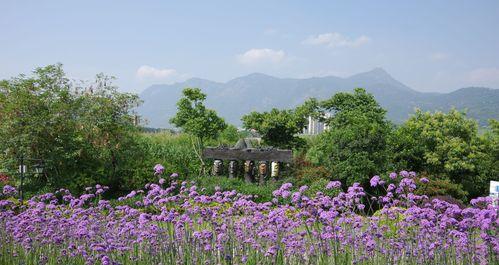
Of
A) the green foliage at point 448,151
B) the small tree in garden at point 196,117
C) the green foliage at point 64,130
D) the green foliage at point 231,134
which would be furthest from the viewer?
the green foliage at point 231,134

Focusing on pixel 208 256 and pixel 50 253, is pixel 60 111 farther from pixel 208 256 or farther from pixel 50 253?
pixel 208 256

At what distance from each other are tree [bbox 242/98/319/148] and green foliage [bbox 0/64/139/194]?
4617mm

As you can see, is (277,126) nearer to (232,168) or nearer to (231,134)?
(232,168)

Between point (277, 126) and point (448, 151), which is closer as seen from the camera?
point (448, 151)

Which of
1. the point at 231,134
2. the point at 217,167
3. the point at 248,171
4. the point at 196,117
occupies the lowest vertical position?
the point at 248,171

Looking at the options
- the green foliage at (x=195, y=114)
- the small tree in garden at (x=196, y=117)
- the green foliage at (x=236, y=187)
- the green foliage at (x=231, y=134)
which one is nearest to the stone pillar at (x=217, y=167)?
the green foliage at (x=236, y=187)

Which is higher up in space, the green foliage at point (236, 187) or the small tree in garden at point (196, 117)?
the small tree in garden at point (196, 117)

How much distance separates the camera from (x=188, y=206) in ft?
15.3

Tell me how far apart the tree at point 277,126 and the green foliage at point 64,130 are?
4617 millimetres

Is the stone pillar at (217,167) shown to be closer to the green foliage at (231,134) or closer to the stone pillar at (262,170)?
the stone pillar at (262,170)

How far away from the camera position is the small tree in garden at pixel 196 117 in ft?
52.0

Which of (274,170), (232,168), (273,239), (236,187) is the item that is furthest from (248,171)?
(273,239)

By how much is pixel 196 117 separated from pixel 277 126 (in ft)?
8.54

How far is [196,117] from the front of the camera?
16.1m
